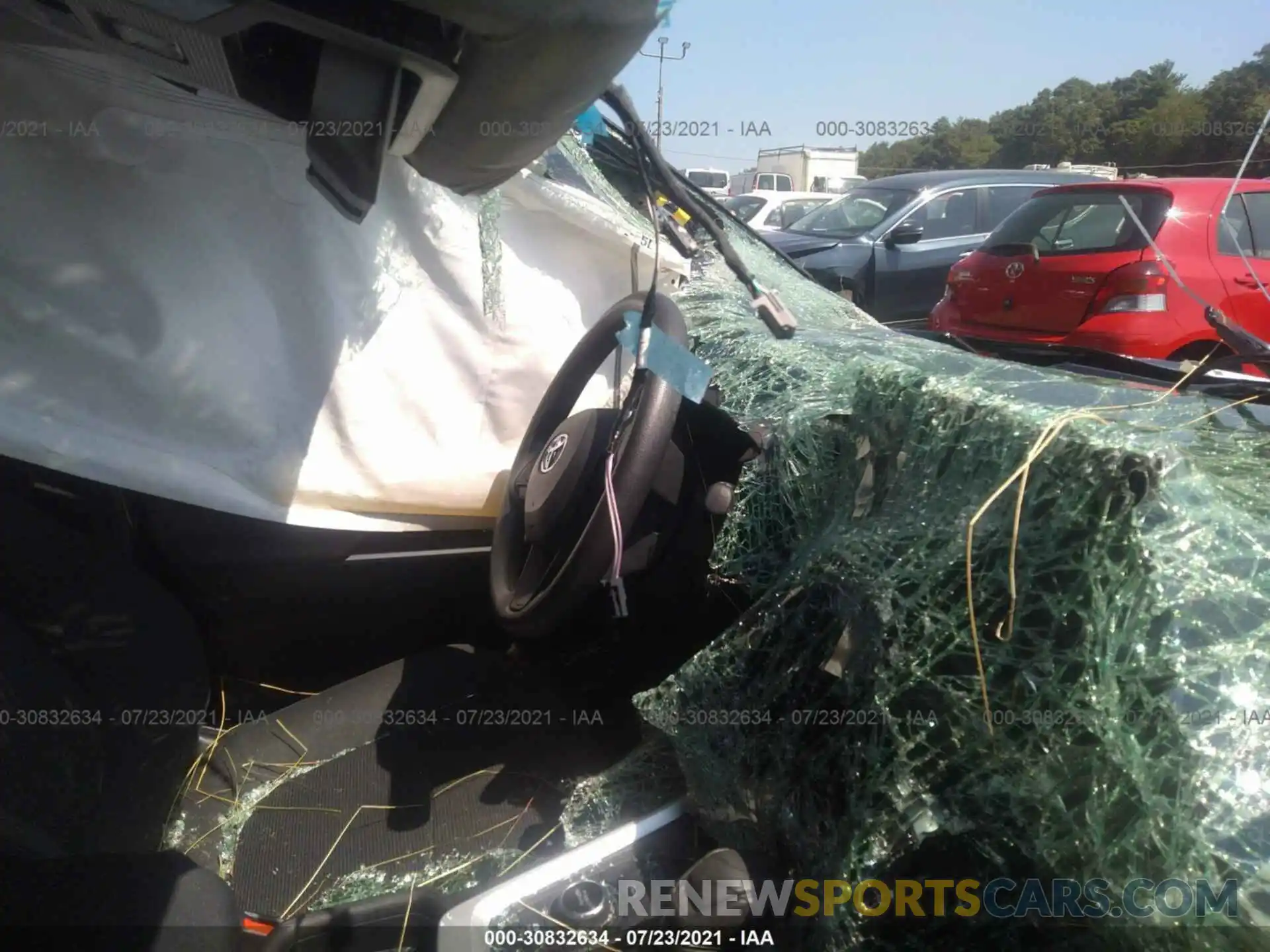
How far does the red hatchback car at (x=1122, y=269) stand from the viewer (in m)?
4.85

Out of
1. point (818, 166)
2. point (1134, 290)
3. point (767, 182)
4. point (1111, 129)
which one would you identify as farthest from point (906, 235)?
Answer: point (1111, 129)

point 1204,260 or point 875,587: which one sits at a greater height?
point 1204,260

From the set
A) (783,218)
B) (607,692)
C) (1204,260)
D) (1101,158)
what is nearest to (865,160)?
(1101,158)

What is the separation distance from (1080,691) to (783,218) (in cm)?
1161

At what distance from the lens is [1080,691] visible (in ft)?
3.35

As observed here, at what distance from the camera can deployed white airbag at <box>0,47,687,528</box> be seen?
1738mm

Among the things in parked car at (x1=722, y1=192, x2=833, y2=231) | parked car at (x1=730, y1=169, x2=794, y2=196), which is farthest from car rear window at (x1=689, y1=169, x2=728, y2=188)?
parked car at (x1=722, y1=192, x2=833, y2=231)

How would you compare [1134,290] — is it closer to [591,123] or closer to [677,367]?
[591,123]

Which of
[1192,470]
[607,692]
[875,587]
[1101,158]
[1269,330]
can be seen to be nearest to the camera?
[1192,470]

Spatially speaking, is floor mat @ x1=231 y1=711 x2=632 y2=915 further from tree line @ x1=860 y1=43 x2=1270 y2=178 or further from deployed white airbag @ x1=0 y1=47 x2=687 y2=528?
tree line @ x1=860 y1=43 x2=1270 y2=178

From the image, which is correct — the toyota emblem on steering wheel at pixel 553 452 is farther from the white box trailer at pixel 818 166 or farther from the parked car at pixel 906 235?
the white box trailer at pixel 818 166

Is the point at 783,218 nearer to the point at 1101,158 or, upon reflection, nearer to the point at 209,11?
the point at 209,11

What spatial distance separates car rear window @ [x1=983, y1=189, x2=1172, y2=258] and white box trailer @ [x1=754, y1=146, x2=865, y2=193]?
16.7 m

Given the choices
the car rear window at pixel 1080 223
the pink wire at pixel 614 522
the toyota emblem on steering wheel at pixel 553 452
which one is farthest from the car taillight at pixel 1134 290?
the pink wire at pixel 614 522
